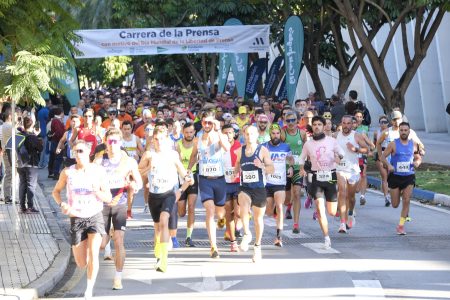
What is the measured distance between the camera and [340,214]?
651 inches

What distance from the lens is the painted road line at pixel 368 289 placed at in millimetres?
11148

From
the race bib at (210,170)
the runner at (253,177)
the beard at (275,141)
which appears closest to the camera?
the runner at (253,177)

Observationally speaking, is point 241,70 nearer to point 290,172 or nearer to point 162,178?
point 290,172

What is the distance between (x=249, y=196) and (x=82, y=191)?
344cm

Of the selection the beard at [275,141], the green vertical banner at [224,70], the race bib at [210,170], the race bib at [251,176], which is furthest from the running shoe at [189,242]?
the green vertical banner at [224,70]

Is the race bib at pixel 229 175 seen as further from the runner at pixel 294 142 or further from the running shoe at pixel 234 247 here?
the runner at pixel 294 142

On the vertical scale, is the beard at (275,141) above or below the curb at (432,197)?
above

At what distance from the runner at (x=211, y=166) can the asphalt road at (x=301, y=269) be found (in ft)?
2.19

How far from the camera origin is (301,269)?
12.9 metres

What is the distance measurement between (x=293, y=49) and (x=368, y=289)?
18.3 meters

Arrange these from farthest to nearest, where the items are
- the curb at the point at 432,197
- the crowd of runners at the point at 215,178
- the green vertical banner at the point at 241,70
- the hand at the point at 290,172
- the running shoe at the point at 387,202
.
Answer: the green vertical banner at the point at 241,70 → the curb at the point at 432,197 → the running shoe at the point at 387,202 → the hand at the point at 290,172 → the crowd of runners at the point at 215,178

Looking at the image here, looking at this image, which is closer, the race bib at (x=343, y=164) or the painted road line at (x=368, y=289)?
the painted road line at (x=368, y=289)

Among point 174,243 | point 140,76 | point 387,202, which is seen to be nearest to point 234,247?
point 174,243

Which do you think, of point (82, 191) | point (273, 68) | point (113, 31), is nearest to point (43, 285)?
point (82, 191)
